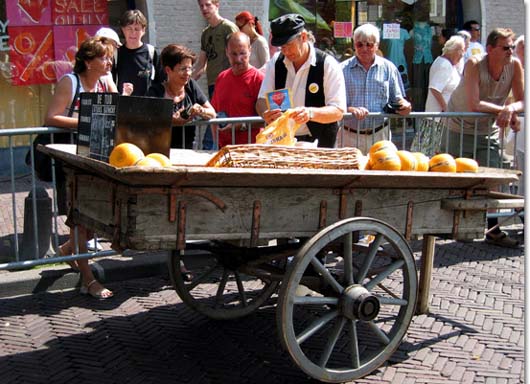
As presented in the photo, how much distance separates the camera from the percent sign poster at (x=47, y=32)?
1062 centimetres

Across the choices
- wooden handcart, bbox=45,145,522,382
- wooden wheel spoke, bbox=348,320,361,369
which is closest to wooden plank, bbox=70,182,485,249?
wooden handcart, bbox=45,145,522,382

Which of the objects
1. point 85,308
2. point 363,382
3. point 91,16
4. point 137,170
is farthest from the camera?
point 91,16

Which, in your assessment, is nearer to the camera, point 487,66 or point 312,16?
point 487,66

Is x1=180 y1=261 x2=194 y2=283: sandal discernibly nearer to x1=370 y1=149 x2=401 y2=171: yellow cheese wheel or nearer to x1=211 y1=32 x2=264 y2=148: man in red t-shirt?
x1=211 y1=32 x2=264 y2=148: man in red t-shirt

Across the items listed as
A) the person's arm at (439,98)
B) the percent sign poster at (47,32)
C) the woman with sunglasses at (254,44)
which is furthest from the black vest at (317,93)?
the percent sign poster at (47,32)

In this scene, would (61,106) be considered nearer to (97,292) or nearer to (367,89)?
(97,292)

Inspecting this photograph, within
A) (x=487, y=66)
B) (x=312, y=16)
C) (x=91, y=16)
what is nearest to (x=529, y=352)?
(x=487, y=66)

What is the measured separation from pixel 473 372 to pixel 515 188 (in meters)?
3.96

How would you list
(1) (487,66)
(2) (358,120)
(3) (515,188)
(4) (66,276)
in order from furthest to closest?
(3) (515,188)
(1) (487,66)
(2) (358,120)
(4) (66,276)

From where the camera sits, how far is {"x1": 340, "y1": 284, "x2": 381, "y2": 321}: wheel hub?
13.9ft

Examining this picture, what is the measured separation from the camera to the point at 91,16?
11016mm

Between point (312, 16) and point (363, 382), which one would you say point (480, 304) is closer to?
point (363, 382)

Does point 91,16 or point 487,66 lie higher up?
point 91,16

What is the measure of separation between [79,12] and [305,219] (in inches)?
302
